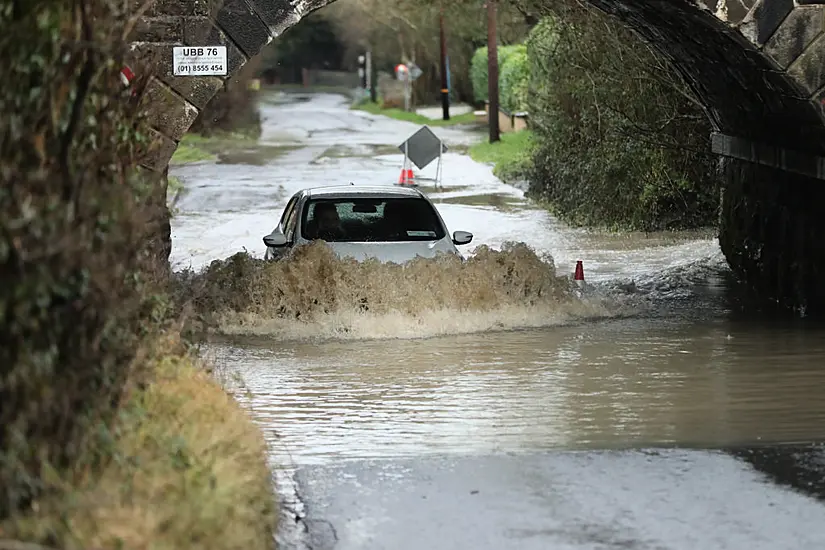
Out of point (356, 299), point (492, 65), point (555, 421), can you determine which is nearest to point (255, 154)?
point (492, 65)

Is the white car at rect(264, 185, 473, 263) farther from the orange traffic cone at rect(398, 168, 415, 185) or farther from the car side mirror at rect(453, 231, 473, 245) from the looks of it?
the orange traffic cone at rect(398, 168, 415, 185)

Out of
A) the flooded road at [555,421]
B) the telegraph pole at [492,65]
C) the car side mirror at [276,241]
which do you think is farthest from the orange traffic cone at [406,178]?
the car side mirror at [276,241]

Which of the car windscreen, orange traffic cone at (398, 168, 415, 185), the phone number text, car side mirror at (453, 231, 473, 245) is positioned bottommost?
orange traffic cone at (398, 168, 415, 185)

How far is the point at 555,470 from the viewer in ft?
28.4

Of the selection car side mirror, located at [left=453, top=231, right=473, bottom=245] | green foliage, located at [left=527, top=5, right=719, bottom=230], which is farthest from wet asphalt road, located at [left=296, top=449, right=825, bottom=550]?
green foliage, located at [left=527, top=5, right=719, bottom=230]

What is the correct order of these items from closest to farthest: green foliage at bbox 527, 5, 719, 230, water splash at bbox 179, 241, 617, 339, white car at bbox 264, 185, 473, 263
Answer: water splash at bbox 179, 241, 617, 339 < white car at bbox 264, 185, 473, 263 < green foliage at bbox 527, 5, 719, 230

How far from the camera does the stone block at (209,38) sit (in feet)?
40.8

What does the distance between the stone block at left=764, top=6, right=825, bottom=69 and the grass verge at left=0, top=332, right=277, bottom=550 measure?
251 inches

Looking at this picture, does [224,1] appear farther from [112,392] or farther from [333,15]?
[333,15]

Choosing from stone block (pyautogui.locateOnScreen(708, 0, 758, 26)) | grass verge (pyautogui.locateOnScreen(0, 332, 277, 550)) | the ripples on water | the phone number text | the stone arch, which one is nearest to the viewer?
grass verge (pyautogui.locateOnScreen(0, 332, 277, 550))

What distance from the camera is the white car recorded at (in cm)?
1438

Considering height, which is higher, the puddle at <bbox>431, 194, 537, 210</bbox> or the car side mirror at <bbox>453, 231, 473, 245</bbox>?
the car side mirror at <bbox>453, 231, 473, 245</bbox>

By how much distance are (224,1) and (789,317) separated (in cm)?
656

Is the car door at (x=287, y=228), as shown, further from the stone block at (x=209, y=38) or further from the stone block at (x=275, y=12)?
the stone block at (x=275, y=12)
